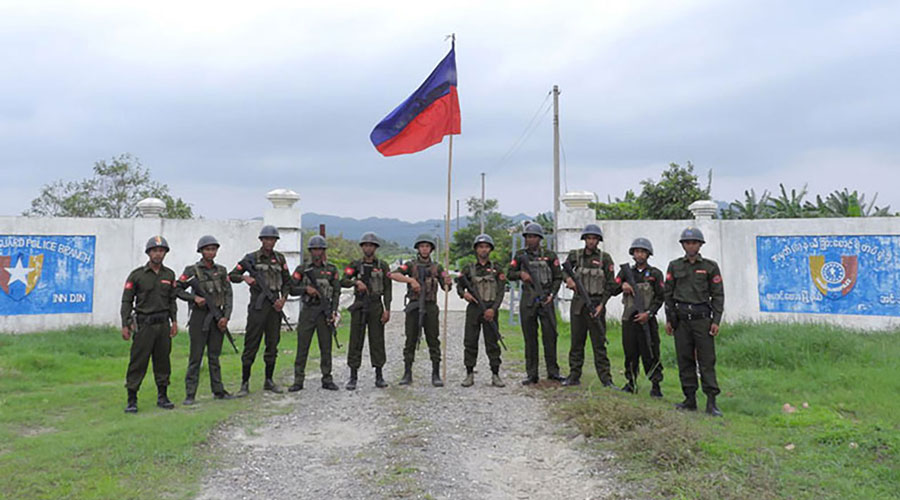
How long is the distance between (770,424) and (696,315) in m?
1.14

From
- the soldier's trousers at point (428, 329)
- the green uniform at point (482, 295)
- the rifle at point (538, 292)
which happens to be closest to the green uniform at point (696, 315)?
the rifle at point (538, 292)

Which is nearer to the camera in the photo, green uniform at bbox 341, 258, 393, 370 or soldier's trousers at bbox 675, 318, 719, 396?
soldier's trousers at bbox 675, 318, 719, 396

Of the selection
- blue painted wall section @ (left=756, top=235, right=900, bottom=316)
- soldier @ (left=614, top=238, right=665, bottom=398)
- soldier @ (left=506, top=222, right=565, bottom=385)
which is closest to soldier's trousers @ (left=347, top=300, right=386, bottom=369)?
soldier @ (left=506, top=222, right=565, bottom=385)

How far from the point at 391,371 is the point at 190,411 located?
2932mm

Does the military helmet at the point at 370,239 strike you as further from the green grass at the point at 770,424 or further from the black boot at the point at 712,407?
the black boot at the point at 712,407

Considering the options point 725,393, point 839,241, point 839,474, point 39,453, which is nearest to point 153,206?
point 39,453

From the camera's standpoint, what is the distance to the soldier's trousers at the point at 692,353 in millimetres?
5777

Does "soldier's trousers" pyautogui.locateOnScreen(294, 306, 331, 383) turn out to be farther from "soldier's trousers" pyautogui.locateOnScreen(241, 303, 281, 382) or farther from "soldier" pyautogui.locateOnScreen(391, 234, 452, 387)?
"soldier" pyautogui.locateOnScreen(391, 234, 452, 387)

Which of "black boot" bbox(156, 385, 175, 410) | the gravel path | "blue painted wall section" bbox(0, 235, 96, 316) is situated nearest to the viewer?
the gravel path

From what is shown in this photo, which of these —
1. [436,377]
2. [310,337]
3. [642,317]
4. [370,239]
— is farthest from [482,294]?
[310,337]

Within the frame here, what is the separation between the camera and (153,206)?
10.7 m

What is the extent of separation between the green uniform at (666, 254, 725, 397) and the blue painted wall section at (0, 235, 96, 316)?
9.49 metres

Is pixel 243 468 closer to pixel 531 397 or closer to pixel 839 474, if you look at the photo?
pixel 531 397

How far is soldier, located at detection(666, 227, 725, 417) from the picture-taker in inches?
228
